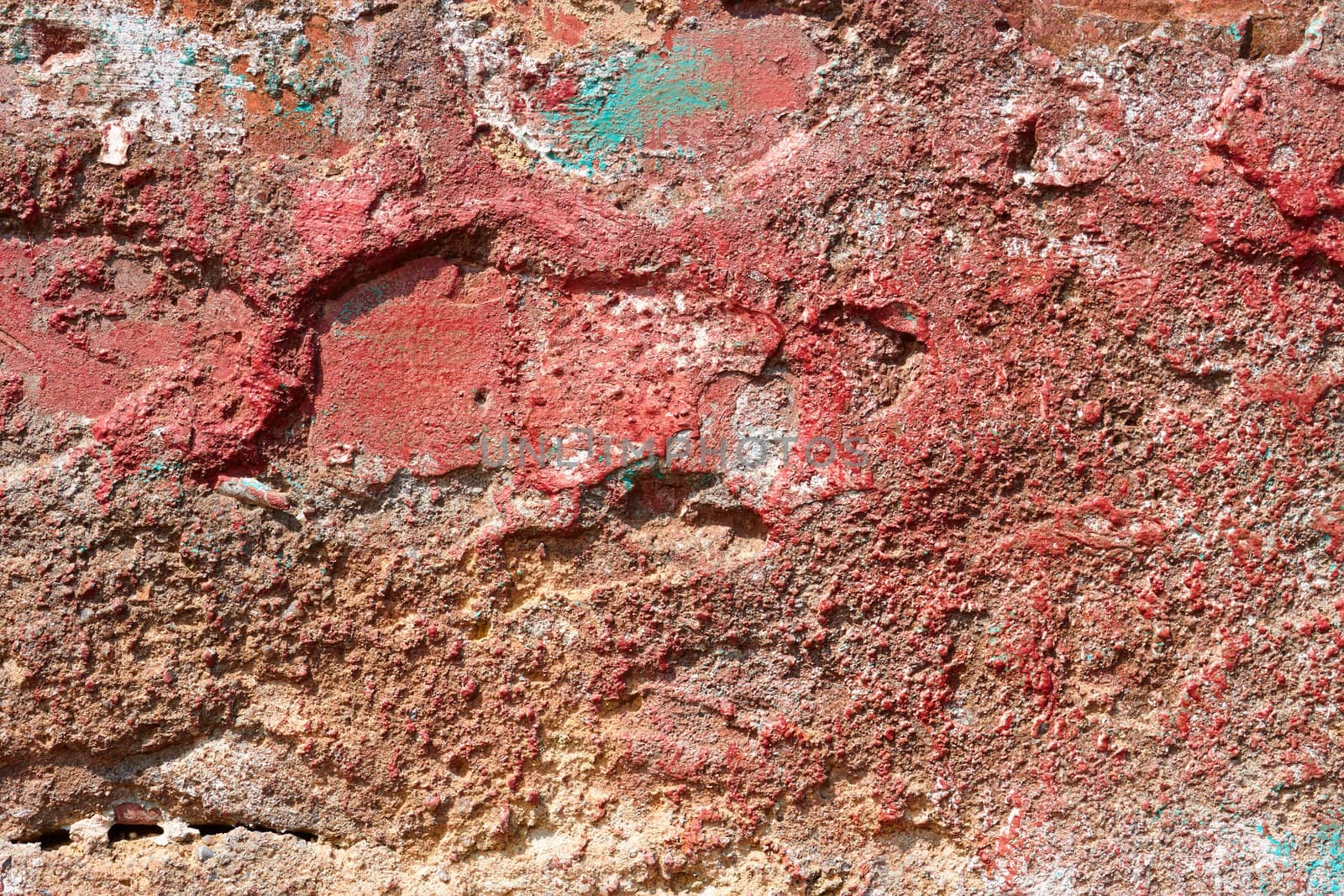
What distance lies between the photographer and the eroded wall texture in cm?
136

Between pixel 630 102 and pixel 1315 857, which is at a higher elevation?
pixel 630 102

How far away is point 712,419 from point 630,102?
43cm

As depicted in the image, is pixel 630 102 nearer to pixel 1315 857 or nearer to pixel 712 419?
pixel 712 419

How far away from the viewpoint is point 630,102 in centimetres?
140

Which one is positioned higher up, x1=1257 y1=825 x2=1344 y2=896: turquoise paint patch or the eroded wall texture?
the eroded wall texture

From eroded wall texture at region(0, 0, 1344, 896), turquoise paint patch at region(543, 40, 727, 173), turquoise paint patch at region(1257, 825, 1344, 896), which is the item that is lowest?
turquoise paint patch at region(1257, 825, 1344, 896)

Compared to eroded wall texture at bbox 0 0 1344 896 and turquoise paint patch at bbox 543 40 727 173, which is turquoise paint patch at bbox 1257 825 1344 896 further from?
turquoise paint patch at bbox 543 40 727 173

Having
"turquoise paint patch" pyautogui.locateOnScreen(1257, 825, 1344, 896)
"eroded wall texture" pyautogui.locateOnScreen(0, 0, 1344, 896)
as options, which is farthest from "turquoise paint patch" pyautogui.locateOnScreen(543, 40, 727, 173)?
"turquoise paint patch" pyautogui.locateOnScreen(1257, 825, 1344, 896)

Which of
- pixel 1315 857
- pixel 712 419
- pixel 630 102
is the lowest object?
pixel 1315 857

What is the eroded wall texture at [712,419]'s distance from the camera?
53.5 inches

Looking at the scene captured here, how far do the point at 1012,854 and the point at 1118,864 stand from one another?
138 mm

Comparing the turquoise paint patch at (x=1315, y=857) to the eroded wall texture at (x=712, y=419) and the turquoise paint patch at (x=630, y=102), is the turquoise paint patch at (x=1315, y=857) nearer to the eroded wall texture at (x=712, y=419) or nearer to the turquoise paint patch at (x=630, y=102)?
the eroded wall texture at (x=712, y=419)

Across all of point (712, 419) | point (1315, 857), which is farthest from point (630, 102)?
point (1315, 857)

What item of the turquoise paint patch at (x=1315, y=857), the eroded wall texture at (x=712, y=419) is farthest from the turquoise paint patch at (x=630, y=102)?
the turquoise paint patch at (x=1315, y=857)
